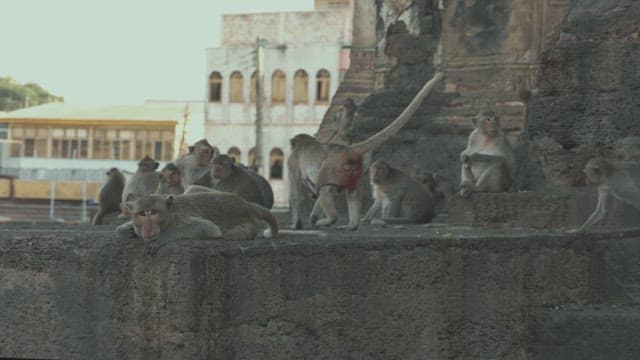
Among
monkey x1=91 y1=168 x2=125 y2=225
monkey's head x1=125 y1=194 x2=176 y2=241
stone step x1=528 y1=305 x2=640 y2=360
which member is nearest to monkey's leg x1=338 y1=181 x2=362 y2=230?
stone step x1=528 y1=305 x2=640 y2=360

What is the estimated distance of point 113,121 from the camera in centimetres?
5572

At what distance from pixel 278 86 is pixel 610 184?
154ft

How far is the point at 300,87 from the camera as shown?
5569 centimetres

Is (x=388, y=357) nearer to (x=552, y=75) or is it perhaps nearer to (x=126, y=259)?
(x=126, y=259)

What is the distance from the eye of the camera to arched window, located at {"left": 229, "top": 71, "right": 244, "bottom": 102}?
2217 inches

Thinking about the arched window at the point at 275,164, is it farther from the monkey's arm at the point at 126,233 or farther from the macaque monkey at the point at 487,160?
Answer: the monkey's arm at the point at 126,233

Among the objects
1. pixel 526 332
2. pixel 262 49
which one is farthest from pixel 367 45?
pixel 262 49

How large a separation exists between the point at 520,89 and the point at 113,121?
1603 inches

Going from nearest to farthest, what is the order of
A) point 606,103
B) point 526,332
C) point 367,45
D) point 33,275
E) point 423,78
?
1. point 33,275
2. point 526,332
3. point 606,103
4. point 423,78
5. point 367,45

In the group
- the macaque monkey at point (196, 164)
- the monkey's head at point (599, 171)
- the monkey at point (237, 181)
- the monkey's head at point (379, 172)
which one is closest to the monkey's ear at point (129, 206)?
the monkey at point (237, 181)

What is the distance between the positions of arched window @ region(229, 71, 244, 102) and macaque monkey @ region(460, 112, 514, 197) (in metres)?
44.3

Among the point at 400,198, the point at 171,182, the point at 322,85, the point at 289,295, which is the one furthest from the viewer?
the point at 322,85

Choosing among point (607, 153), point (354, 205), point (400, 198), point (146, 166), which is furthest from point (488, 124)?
point (146, 166)

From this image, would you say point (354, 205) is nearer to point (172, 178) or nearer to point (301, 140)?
point (301, 140)
